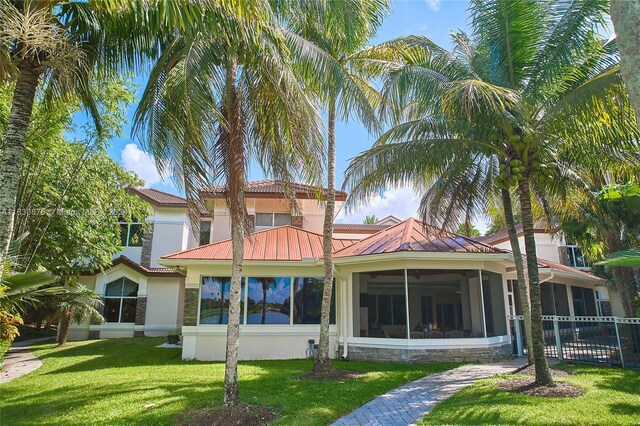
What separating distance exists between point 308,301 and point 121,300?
1333cm

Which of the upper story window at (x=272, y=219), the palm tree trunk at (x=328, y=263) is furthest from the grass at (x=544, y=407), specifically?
the upper story window at (x=272, y=219)

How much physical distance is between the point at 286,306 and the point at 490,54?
32.4 ft

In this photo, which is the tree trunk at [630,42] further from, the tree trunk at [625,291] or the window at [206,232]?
the window at [206,232]

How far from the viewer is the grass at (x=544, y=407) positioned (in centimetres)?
638

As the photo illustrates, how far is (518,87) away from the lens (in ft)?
31.4

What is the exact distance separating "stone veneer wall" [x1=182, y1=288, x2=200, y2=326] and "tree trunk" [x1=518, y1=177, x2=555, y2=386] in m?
10.2

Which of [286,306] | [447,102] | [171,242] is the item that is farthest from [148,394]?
[171,242]

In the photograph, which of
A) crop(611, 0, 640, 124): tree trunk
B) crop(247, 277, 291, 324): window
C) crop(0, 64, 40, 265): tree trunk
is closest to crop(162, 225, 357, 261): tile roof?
crop(247, 277, 291, 324): window

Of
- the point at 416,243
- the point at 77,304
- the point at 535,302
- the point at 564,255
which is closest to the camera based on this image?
the point at 535,302

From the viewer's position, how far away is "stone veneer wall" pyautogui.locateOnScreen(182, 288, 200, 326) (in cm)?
1383

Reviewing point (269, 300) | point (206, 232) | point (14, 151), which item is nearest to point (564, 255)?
point (269, 300)

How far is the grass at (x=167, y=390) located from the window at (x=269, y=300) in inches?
64.7

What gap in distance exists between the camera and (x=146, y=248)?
2386cm

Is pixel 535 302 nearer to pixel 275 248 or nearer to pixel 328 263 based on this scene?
pixel 328 263
